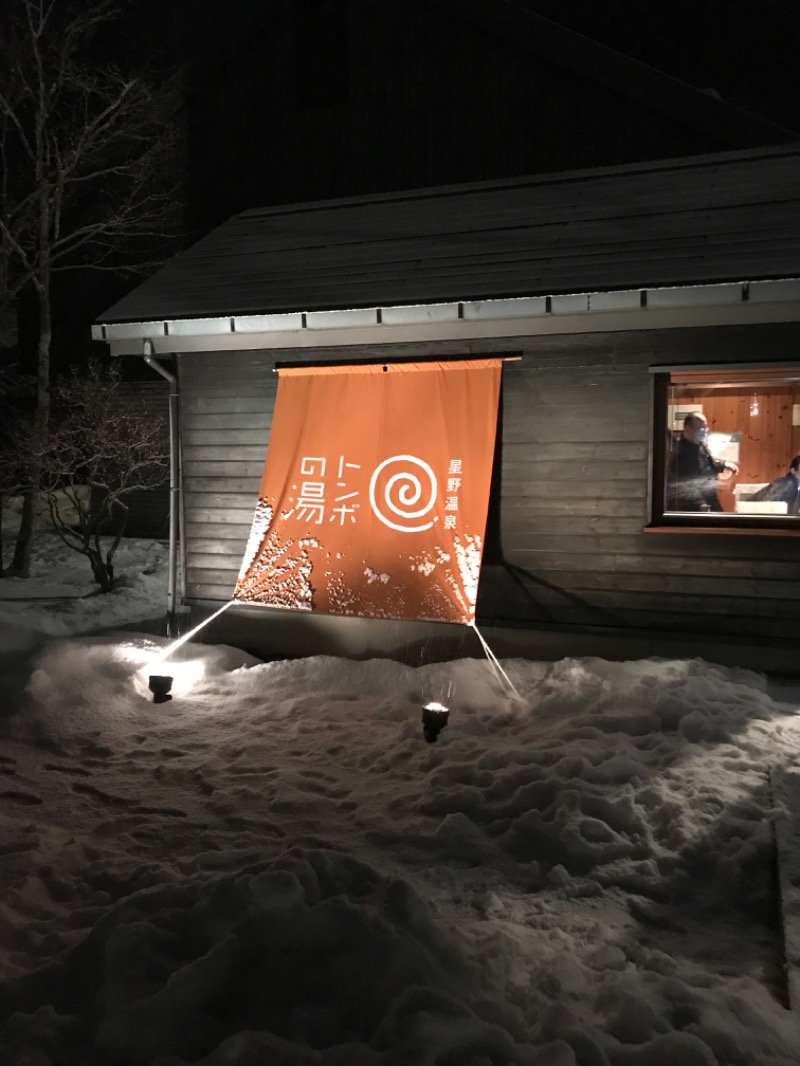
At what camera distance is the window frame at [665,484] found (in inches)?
263

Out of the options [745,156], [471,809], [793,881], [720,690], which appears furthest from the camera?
[745,156]

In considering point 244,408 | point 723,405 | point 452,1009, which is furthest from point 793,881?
point 244,408

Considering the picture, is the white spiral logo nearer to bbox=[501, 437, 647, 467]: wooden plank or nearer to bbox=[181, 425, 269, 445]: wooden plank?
bbox=[501, 437, 647, 467]: wooden plank

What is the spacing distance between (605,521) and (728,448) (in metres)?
2.20

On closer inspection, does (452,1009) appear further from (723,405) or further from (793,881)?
(723,405)

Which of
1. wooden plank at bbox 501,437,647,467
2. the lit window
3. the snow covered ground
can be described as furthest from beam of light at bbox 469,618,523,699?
the lit window

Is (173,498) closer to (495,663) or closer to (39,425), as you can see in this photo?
(495,663)

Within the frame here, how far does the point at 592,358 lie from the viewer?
7.16 metres

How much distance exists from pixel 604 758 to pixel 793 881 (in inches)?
63.1

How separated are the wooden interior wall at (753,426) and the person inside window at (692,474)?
0.88ft

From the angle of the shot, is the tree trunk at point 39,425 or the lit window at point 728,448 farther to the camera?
the tree trunk at point 39,425

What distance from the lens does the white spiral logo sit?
7.28m

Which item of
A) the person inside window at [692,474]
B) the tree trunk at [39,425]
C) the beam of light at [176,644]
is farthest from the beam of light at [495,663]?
the tree trunk at [39,425]

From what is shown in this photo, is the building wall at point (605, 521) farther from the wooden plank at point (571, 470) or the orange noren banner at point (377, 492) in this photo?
the orange noren banner at point (377, 492)
